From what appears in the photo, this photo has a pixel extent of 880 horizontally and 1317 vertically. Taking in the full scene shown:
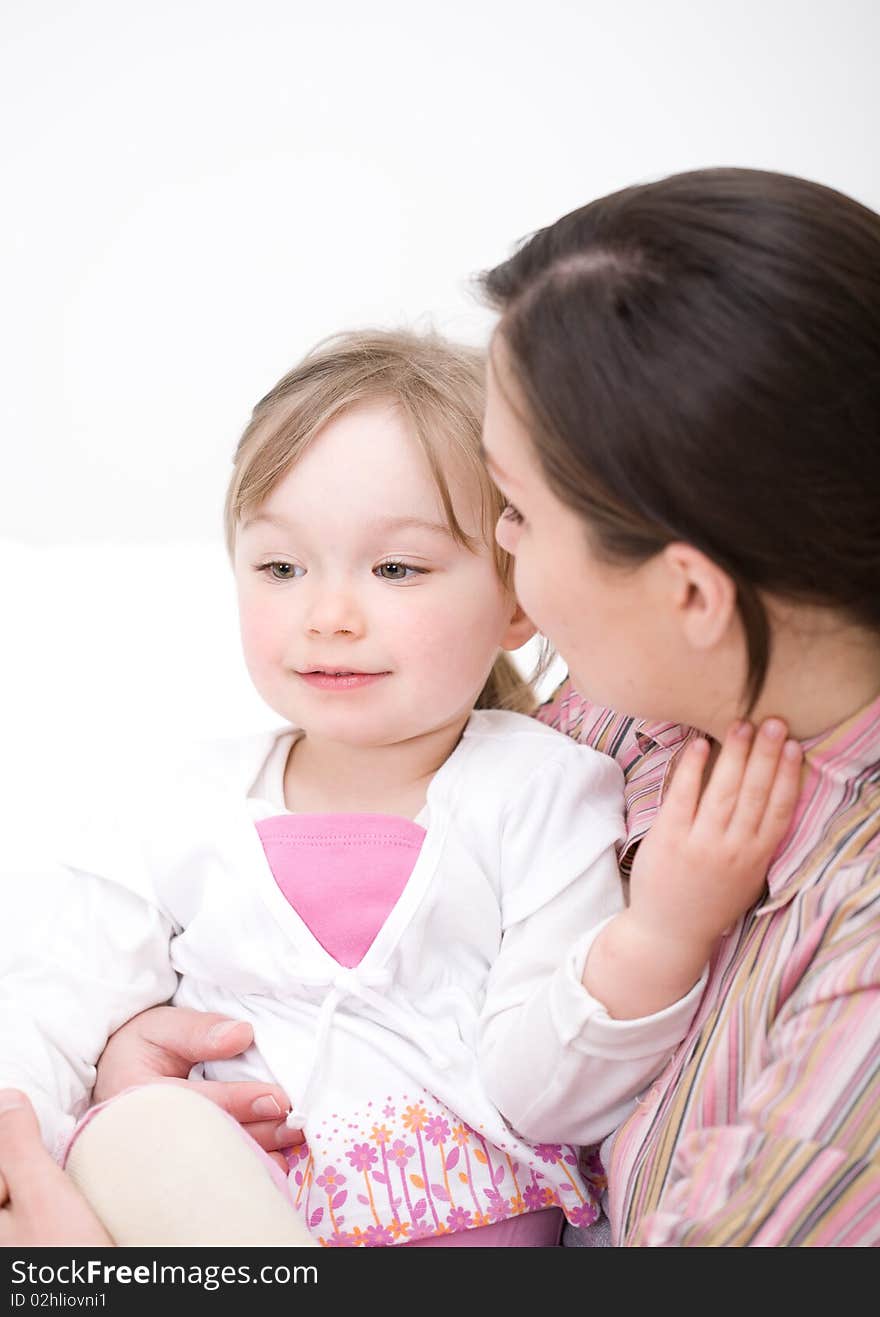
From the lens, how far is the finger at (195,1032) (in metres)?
1.34

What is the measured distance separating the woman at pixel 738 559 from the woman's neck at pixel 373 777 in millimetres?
319

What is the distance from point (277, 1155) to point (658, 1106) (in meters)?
0.35

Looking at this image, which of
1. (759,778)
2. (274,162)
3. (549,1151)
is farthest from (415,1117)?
(274,162)

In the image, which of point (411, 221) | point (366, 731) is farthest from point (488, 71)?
point (366, 731)

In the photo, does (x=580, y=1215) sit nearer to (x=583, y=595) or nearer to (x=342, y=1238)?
(x=342, y=1238)

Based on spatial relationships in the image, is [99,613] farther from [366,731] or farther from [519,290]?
[519,290]

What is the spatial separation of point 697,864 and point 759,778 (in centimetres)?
8

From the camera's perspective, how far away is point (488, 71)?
322 centimetres

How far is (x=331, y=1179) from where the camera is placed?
1267 millimetres

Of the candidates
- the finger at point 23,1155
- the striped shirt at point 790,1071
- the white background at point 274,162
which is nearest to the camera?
the striped shirt at point 790,1071

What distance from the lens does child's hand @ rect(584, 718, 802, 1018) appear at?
1117 millimetres

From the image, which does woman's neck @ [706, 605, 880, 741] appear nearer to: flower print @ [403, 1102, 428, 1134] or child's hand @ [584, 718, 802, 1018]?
child's hand @ [584, 718, 802, 1018]

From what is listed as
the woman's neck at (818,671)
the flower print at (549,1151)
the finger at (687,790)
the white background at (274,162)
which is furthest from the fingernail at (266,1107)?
the white background at (274,162)

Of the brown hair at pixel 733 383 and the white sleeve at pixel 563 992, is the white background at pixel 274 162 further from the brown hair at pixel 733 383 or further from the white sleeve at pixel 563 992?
the brown hair at pixel 733 383
